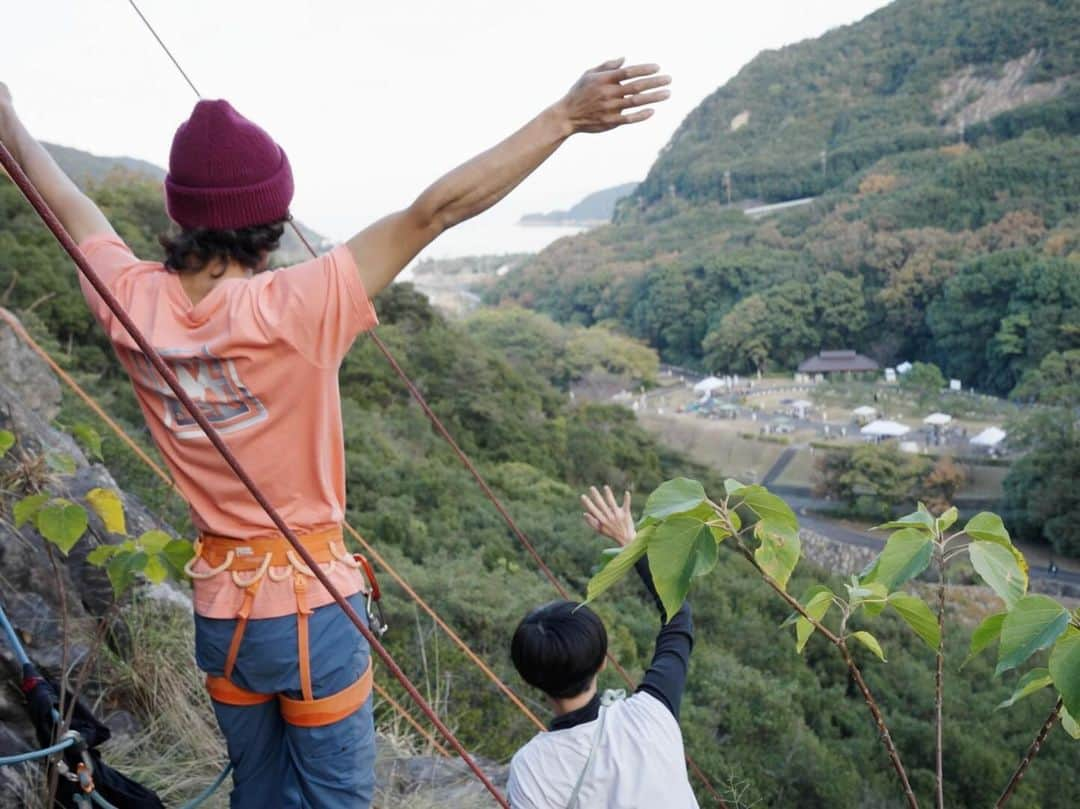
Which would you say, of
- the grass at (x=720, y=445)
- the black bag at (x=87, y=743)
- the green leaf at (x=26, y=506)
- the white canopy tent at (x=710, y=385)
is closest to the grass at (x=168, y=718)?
the black bag at (x=87, y=743)

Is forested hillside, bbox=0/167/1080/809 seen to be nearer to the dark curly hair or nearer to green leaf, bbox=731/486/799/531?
green leaf, bbox=731/486/799/531

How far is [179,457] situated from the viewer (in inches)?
46.2

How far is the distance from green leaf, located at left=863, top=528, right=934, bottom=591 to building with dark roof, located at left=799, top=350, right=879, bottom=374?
120ft

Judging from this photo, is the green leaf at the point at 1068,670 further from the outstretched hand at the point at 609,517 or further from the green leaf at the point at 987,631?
the outstretched hand at the point at 609,517

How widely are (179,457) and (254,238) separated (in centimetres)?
30

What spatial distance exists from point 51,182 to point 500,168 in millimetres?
724

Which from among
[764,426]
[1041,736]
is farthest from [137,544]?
[764,426]

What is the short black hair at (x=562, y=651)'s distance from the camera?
1221 mm

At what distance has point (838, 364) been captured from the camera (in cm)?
3625

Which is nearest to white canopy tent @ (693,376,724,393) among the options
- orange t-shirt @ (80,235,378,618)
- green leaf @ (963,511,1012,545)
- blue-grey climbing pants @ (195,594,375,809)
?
blue-grey climbing pants @ (195,594,375,809)

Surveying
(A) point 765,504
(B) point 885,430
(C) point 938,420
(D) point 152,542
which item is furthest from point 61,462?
(C) point 938,420

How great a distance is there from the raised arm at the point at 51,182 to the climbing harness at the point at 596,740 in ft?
3.12

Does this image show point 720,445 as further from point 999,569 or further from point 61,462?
point 999,569

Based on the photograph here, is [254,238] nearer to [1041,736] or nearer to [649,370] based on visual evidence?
[1041,736]
